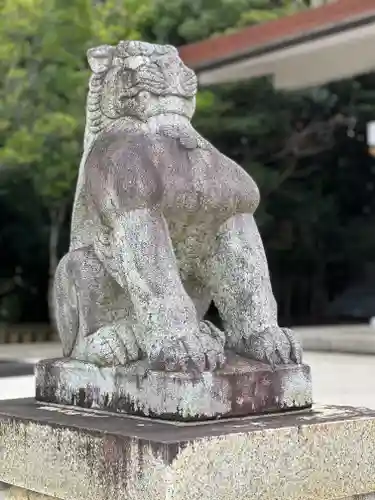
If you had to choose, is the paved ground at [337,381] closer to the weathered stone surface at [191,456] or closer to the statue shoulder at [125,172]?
the weathered stone surface at [191,456]

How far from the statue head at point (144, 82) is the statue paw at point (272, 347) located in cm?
80

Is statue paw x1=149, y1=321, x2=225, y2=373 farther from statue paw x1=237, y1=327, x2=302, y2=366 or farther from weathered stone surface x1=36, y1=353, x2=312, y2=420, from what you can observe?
statue paw x1=237, y1=327, x2=302, y2=366

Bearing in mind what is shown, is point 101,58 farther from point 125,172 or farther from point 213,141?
point 213,141

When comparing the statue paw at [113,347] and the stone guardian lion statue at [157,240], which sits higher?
the stone guardian lion statue at [157,240]

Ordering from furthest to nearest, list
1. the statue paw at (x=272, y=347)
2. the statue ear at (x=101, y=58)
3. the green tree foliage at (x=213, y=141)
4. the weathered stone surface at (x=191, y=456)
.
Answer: the green tree foliage at (x=213, y=141)
the statue ear at (x=101, y=58)
the statue paw at (x=272, y=347)
the weathered stone surface at (x=191, y=456)

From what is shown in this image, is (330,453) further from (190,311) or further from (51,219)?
(51,219)

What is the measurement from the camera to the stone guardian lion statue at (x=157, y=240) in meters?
2.66

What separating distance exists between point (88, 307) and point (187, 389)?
580mm

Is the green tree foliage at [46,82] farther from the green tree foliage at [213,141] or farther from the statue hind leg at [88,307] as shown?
the statue hind leg at [88,307]

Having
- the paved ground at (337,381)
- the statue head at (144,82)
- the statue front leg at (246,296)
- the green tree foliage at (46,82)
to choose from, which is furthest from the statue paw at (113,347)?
the green tree foliage at (46,82)

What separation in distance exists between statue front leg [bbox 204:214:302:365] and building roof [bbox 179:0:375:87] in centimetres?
552

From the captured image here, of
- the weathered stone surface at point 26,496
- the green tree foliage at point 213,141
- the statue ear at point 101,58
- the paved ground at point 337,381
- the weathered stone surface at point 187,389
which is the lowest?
the weathered stone surface at point 26,496

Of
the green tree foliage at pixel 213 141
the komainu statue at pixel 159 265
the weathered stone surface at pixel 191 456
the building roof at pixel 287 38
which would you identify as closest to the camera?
the weathered stone surface at pixel 191 456

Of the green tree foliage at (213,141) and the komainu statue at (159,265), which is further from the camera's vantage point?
the green tree foliage at (213,141)
